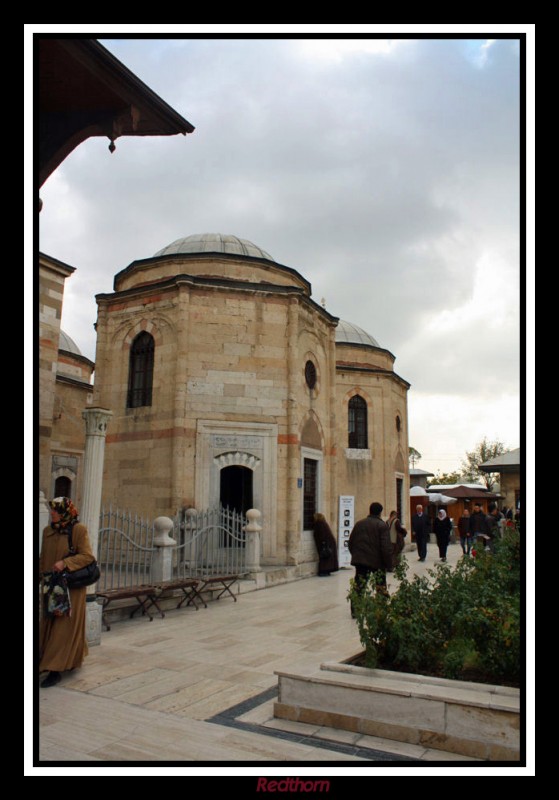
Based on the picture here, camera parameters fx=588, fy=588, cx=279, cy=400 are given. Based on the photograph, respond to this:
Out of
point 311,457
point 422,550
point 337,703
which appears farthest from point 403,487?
point 337,703

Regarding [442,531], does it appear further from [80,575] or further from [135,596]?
[80,575]

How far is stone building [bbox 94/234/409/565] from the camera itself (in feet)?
45.8

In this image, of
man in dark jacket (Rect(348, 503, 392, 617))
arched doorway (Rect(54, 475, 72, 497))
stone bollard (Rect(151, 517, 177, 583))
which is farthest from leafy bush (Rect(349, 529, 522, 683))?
arched doorway (Rect(54, 475, 72, 497))

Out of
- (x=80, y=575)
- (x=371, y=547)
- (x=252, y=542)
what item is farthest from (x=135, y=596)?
(x=252, y=542)

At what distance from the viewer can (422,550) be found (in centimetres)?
1848

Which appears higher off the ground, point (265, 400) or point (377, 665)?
point (265, 400)

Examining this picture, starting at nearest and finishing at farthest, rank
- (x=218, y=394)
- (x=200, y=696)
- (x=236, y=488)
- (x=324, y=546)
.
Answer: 1. (x=200, y=696)
2. (x=218, y=394)
3. (x=236, y=488)
4. (x=324, y=546)

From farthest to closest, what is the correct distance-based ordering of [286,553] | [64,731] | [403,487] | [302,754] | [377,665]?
[403,487] < [286,553] < [377,665] < [64,731] < [302,754]

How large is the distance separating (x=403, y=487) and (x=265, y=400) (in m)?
13.2

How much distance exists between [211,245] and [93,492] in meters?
11.7

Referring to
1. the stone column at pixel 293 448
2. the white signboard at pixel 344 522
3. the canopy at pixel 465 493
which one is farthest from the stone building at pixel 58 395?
the canopy at pixel 465 493

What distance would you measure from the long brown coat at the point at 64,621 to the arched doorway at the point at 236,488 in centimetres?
868

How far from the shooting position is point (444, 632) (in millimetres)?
5176
